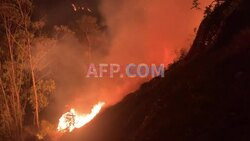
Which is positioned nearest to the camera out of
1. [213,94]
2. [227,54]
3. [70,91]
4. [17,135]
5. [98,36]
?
[213,94]

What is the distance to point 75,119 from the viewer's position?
2206cm

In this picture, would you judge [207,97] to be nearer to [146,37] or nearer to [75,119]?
[75,119]

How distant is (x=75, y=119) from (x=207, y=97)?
13831 mm

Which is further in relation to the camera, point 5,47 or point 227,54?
point 5,47

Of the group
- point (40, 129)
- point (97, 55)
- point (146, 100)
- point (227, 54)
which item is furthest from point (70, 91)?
point (227, 54)

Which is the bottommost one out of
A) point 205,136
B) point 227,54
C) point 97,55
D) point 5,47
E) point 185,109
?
point 205,136

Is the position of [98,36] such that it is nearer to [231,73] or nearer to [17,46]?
[17,46]

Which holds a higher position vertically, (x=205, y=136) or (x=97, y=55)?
(x=97, y=55)

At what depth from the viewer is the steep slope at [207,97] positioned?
8.21 meters

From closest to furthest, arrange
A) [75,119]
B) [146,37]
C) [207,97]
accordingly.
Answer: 1. [207,97]
2. [75,119]
3. [146,37]

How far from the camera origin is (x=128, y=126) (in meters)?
13.3

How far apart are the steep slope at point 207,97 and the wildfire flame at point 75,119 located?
5.55 m

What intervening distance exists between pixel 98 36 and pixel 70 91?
8544 millimetres

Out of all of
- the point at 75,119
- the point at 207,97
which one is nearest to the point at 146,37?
the point at 75,119
